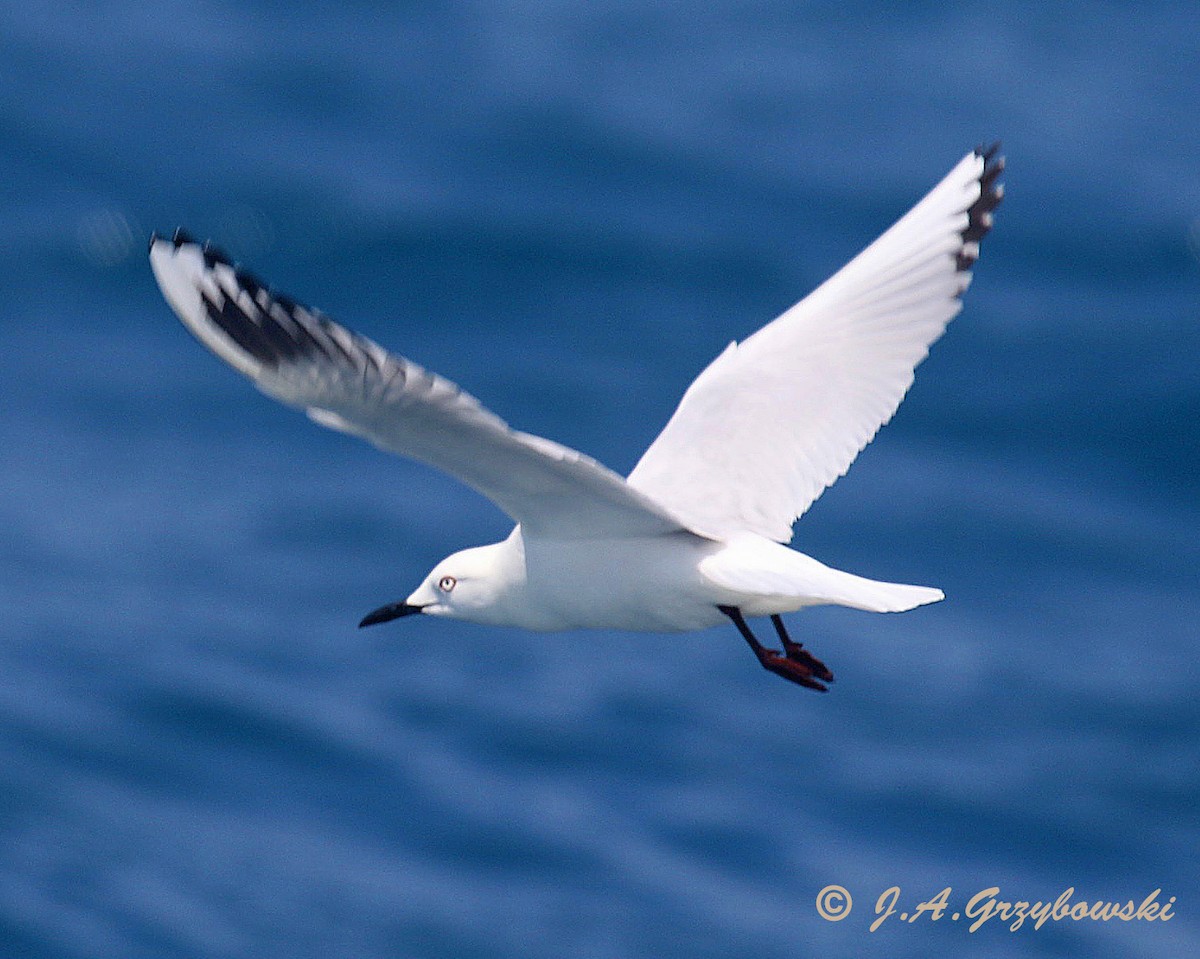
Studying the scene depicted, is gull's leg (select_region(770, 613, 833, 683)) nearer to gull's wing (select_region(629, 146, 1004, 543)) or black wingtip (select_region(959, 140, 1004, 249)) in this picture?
gull's wing (select_region(629, 146, 1004, 543))

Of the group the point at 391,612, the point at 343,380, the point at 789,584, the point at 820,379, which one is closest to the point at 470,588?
the point at 391,612

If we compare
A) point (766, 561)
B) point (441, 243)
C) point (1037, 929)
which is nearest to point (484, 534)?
point (441, 243)

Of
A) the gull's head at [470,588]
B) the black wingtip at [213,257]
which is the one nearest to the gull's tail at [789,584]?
the gull's head at [470,588]

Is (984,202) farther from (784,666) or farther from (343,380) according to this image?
(343,380)

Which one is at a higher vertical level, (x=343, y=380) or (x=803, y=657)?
(x=803, y=657)

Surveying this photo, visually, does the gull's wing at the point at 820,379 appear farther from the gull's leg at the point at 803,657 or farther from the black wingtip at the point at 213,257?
the black wingtip at the point at 213,257

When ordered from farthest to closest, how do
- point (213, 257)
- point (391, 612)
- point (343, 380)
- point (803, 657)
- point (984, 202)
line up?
1. point (984, 202)
2. point (391, 612)
3. point (803, 657)
4. point (213, 257)
5. point (343, 380)

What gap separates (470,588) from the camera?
8.89 metres

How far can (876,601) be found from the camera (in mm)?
7582

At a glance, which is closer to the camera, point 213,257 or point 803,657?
point 213,257

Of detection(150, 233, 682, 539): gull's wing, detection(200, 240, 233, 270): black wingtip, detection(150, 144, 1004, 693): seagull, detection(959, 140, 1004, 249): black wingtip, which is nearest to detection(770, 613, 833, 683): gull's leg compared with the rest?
detection(150, 144, 1004, 693): seagull

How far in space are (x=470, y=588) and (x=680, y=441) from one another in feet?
3.80

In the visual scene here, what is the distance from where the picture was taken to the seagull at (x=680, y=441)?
7113mm

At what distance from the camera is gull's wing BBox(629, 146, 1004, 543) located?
9.16 m
